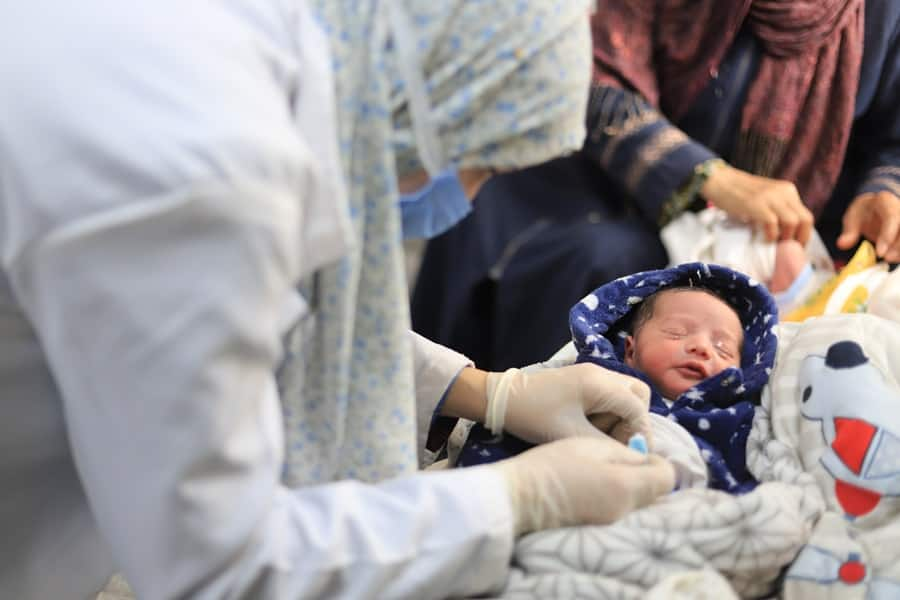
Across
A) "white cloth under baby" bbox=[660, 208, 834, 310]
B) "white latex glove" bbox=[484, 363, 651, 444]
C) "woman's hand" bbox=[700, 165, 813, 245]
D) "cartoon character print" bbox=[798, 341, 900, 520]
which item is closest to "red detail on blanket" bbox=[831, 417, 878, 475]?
"cartoon character print" bbox=[798, 341, 900, 520]

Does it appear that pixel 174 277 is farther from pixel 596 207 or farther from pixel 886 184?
pixel 886 184

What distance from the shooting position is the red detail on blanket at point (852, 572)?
0.97m

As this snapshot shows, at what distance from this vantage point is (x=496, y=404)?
1.17m

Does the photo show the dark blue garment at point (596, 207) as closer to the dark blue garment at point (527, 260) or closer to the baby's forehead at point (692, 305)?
the dark blue garment at point (527, 260)

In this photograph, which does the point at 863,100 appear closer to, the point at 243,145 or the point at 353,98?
the point at 353,98

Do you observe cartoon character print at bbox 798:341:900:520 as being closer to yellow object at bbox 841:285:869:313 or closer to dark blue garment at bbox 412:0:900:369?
yellow object at bbox 841:285:869:313

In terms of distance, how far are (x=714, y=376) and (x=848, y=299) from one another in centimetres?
42

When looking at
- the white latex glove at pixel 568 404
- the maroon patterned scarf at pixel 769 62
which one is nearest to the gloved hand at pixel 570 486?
the white latex glove at pixel 568 404

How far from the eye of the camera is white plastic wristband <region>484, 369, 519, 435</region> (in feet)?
3.84

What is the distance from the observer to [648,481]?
3.18ft

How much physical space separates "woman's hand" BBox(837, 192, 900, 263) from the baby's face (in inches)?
19.4

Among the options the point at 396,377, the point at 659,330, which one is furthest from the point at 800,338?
the point at 396,377

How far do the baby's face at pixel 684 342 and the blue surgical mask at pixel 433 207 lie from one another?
49cm

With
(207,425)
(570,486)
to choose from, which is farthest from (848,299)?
(207,425)
